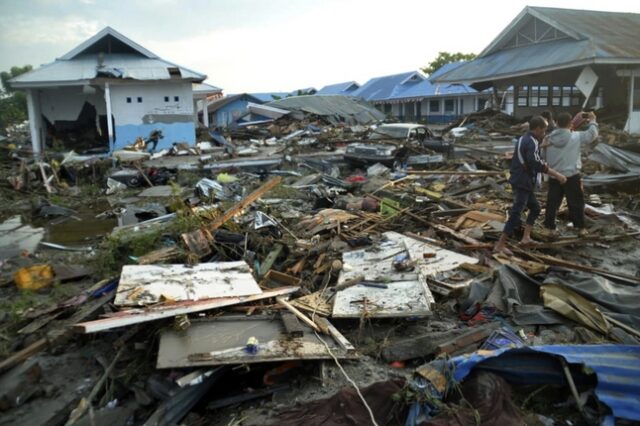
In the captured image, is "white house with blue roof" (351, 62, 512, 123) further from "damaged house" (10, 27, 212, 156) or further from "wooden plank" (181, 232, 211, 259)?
"wooden plank" (181, 232, 211, 259)

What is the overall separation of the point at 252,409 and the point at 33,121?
2243cm

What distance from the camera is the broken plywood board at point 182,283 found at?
16.7ft

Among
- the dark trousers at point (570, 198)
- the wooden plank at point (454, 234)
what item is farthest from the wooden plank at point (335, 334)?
the dark trousers at point (570, 198)

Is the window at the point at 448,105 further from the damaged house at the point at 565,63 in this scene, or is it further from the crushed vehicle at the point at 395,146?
the crushed vehicle at the point at 395,146

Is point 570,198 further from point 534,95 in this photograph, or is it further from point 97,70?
point 534,95

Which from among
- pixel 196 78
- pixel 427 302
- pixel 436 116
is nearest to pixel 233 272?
pixel 427 302

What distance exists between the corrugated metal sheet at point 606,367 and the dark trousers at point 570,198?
4069mm

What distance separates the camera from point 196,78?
71.1 ft

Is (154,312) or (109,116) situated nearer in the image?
(154,312)

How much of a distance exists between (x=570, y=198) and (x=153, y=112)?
18.6m

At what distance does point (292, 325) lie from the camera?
4531 millimetres

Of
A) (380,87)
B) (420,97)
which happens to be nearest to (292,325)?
(420,97)

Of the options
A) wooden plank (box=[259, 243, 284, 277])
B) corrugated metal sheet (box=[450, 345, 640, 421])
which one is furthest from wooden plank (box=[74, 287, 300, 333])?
corrugated metal sheet (box=[450, 345, 640, 421])

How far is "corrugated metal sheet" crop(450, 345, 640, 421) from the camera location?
3.29m
